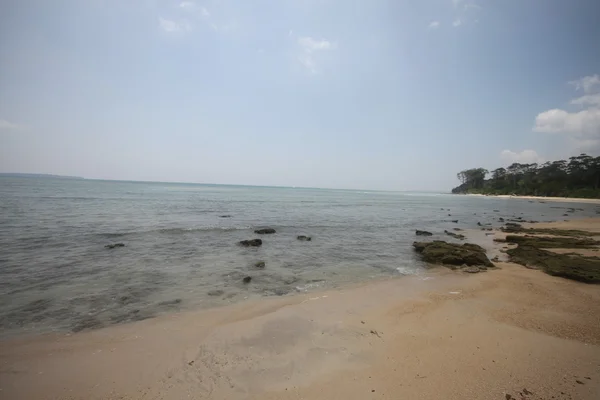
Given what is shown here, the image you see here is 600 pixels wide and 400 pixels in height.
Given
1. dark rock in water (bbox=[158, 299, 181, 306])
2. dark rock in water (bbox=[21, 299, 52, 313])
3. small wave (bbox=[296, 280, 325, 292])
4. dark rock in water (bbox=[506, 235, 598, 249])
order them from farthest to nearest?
dark rock in water (bbox=[506, 235, 598, 249]) < small wave (bbox=[296, 280, 325, 292]) < dark rock in water (bbox=[158, 299, 181, 306]) < dark rock in water (bbox=[21, 299, 52, 313])

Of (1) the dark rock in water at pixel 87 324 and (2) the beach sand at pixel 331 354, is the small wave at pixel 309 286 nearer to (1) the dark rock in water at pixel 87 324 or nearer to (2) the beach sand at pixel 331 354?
(2) the beach sand at pixel 331 354

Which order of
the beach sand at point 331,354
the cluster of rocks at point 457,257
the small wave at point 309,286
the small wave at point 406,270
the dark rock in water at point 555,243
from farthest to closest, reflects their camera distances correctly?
the dark rock in water at point 555,243, the cluster of rocks at point 457,257, the small wave at point 406,270, the small wave at point 309,286, the beach sand at point 331,354

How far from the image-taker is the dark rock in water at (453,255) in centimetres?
1353

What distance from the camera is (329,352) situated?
564 centimetres

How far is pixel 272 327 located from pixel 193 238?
15378 mm

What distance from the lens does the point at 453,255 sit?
14125mm

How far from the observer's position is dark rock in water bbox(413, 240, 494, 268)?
1353 cm

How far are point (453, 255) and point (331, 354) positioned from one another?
39.1 ft

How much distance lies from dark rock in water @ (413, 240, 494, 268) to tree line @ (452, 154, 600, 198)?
121542 millimetres

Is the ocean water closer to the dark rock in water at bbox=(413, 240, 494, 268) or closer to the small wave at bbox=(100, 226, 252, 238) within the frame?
the small wave at bbox=(100, 226, 252, 238)

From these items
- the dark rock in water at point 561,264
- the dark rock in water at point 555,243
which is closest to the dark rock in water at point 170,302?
the dark rock in water at point 561,264

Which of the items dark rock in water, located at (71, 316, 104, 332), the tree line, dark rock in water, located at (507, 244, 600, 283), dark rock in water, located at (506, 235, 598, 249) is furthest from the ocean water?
the tree line

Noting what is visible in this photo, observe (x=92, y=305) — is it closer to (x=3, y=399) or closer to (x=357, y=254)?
(x=3, y=399)

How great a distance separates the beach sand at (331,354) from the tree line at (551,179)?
426ft
